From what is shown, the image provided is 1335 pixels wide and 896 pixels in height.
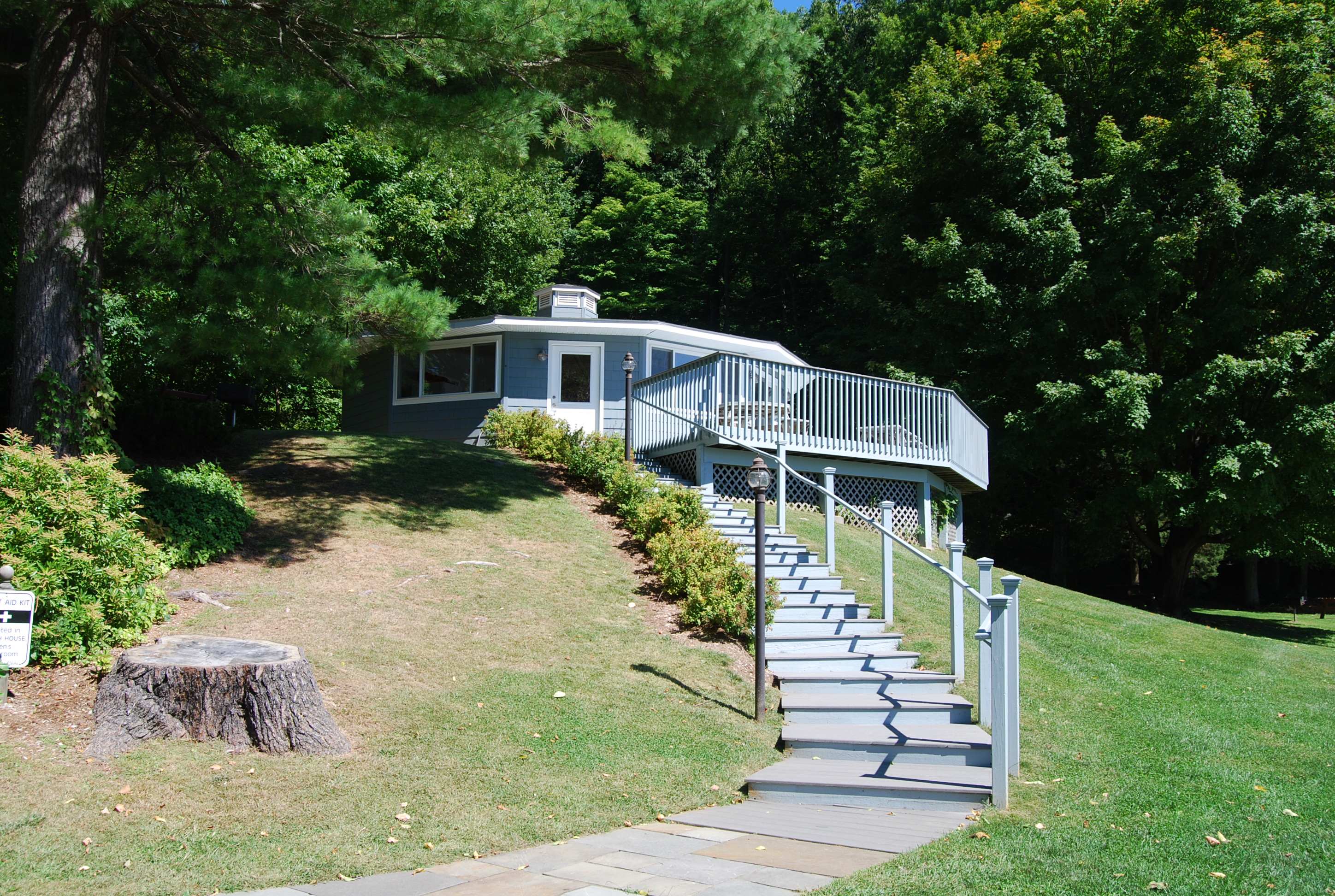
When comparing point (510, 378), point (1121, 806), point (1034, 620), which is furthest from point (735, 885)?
point (510, 378)

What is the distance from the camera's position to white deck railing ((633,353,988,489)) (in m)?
14.0

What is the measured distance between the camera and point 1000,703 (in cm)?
574

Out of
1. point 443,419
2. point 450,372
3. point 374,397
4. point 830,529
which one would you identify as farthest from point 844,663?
point 374,397

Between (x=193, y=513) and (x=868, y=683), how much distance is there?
6.75 metres

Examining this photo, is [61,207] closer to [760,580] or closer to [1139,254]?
[760,580]

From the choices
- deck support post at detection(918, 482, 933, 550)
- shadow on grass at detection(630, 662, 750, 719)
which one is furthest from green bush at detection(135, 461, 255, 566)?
deck support post at detection(918, 482, 933, 550)

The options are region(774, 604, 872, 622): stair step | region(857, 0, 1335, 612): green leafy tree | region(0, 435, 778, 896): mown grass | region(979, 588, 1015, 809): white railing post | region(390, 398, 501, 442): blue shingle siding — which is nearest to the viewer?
region(0, 435, 778, 896): mown grass

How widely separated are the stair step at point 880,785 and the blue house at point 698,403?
242 inches

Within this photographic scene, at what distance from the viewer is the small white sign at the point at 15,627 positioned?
19.2ft

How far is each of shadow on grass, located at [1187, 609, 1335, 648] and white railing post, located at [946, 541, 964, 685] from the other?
11450mm

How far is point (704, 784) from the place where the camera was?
6.23m

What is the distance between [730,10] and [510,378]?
8842 mm

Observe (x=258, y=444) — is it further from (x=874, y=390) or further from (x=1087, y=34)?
(x=1087, y=34)

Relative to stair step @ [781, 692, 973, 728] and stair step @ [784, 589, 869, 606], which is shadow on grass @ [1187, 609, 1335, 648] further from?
stair step @ [781, 692, 973, 728]
